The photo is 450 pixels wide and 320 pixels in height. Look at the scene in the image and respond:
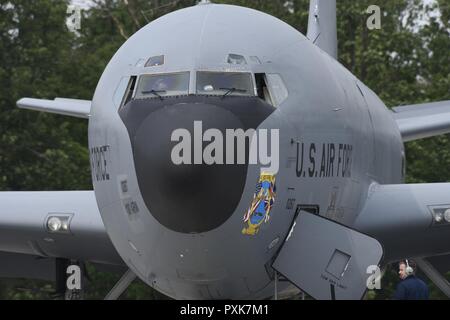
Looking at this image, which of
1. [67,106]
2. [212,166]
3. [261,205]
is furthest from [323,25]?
[212,166]

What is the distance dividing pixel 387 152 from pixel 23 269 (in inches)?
216

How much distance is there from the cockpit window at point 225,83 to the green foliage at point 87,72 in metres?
18.4

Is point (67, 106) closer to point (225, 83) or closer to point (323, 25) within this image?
point (323, 25)

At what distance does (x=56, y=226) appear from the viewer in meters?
16.5

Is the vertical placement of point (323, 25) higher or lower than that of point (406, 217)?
higher

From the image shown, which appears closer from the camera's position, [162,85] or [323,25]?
[162,85]

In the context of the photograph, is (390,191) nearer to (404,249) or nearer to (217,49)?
(404,249)

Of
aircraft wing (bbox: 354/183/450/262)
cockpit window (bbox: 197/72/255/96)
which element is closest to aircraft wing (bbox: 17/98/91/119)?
aircraft wing (bbox: 354/183/450/262)

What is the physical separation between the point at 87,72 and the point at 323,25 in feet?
58.5

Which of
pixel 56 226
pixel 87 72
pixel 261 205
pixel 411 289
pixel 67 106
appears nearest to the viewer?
pixel 261 205

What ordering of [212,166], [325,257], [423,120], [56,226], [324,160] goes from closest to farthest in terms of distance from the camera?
[212,166], [325,257], [324,160], [56,226], [423,120]

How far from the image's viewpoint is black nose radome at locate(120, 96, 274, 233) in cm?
1192

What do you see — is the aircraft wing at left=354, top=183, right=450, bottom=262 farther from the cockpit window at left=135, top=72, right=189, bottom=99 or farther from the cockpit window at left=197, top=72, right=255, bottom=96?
the cockpit window at left=135, top=72, right=189, bottom=99
